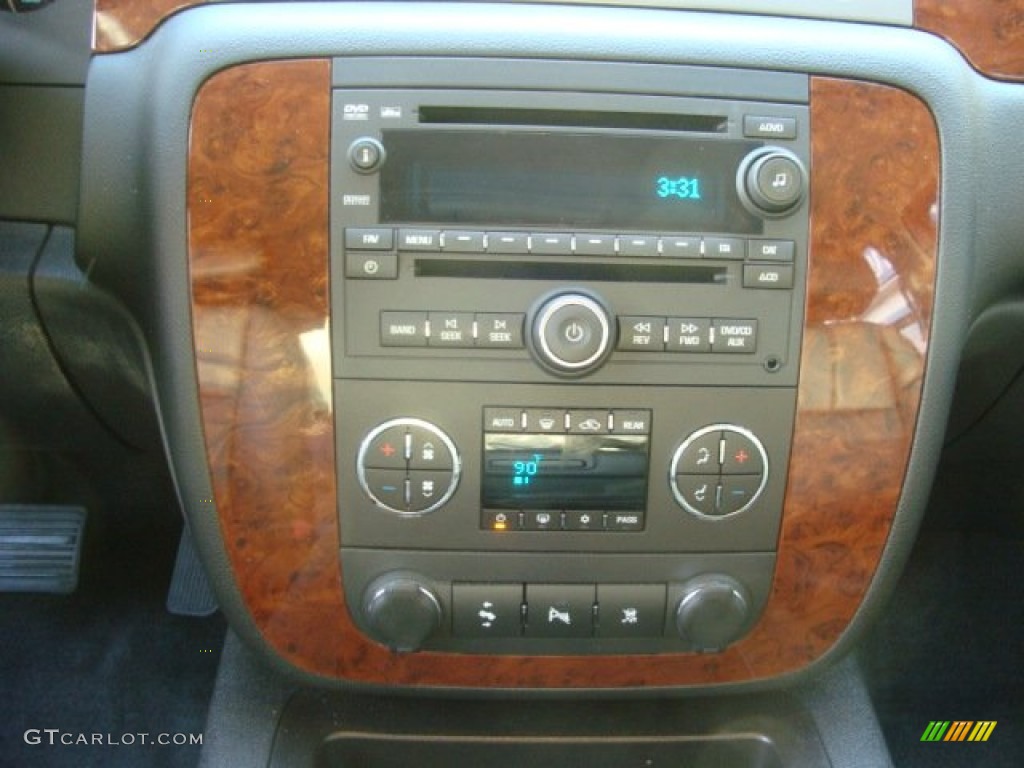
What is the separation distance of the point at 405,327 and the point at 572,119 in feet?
0.90

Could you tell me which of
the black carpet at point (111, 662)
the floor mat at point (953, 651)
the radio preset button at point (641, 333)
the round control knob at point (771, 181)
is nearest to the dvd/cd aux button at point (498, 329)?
the radio preset button at point (641, 333)

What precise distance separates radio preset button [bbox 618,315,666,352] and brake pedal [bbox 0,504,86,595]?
1446 mm

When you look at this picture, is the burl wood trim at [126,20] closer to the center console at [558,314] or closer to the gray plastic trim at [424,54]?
the gray plastic trim at [424,54]

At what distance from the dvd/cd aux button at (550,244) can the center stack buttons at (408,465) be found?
0.22 meters

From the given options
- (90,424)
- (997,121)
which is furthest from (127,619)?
(997,121)

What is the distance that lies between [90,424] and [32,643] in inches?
22.1

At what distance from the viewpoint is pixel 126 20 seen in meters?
1.28

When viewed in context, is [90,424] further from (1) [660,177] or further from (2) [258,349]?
(1) [660,177]

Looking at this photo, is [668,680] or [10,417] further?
[10,417]

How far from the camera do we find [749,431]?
1.29 m

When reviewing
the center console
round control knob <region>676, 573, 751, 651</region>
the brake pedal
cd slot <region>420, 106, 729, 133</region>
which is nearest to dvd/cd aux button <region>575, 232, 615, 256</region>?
the center console

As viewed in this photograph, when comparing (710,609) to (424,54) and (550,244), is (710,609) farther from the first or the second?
(424,54)

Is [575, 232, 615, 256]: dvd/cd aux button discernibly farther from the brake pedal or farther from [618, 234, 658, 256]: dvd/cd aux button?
the brake pedal

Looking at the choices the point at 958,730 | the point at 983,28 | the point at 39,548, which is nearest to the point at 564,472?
the point at 983,28
